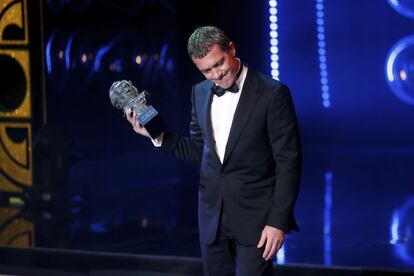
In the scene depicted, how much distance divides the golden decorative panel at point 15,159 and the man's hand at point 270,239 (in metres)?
4.67

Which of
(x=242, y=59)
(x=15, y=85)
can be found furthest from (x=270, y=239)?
(x=242, y=59)

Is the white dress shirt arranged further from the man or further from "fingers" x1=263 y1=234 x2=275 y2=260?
Result: "fingers" x1=263 y1=234 x2=275 y2=260

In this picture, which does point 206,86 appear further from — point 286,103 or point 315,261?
point 315,261

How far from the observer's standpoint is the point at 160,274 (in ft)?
16.6

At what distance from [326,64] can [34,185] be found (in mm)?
3204

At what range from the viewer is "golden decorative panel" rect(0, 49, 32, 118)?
24.1ft

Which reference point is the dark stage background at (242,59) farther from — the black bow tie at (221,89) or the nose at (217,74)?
the nose at (217,74)

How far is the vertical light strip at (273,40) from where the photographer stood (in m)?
8.84

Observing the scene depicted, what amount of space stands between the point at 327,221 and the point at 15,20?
9.64ft

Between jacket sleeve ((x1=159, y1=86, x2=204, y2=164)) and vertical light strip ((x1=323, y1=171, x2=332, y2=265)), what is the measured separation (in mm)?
1825

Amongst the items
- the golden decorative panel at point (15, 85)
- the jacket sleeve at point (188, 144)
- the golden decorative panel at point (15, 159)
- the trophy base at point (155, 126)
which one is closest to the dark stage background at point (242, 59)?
the golden decorative panel at point (15, 159)

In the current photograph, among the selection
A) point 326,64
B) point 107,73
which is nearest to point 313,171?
point 326,64

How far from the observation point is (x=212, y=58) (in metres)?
2.89

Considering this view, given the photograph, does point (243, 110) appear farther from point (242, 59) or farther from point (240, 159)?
point (242, 59)
